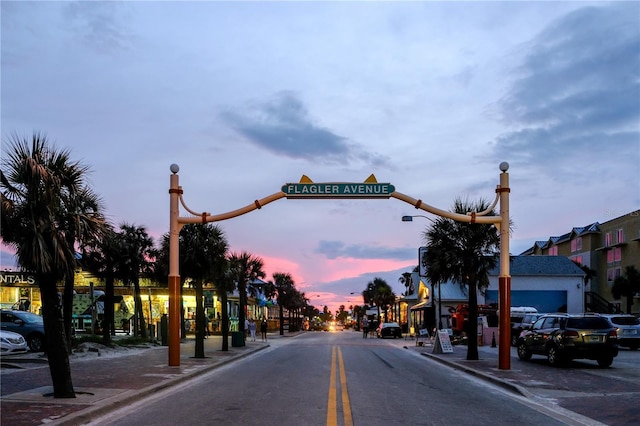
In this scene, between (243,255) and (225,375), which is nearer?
(225,375)

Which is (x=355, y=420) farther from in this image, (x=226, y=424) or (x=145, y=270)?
(x=145, y=270)

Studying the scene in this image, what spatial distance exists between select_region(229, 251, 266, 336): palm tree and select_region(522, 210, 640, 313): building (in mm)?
35757

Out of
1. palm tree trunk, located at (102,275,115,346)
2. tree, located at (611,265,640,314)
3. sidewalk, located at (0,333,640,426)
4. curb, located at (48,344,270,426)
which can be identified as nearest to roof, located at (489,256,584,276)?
tree, located at (611,265,640,314)

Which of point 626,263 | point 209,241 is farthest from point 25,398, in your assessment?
point 626,263

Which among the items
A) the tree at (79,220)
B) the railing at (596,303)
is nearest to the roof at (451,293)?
the railing at (596,303)

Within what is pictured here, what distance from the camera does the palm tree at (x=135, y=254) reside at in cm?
3516

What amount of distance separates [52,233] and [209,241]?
1334cm

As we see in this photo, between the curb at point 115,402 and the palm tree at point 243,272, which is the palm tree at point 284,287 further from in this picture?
the curb at point 115,402

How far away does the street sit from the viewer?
1075 cm

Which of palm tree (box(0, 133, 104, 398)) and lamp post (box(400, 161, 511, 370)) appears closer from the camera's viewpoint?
palm tree (box(0, 133, 104, 398))

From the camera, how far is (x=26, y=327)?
25469mm

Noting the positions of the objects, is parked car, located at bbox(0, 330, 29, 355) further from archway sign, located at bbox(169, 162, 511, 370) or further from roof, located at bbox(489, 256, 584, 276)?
roof, located at bbox(489, 256, 584, 276)

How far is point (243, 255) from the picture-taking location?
40.5 meters

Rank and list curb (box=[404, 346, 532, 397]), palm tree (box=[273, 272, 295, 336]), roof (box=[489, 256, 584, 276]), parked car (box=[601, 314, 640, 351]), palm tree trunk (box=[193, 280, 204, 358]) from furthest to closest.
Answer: palm tree (box=[273, 272, 295, 336]) → roof (box=[489, 256, 584, 276]) → parked car (box=[601, 314, 640, 351]) → palm tree trunk (box=[193, 280, 204, 358]) → curb (box=[404, 346, 532, 397])
